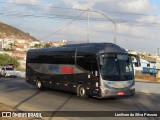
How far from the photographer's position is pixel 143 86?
2855 centimetres

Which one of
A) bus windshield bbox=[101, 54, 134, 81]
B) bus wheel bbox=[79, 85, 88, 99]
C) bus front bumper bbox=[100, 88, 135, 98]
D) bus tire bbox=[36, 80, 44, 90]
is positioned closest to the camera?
bus front bumper bbox=[100, 88, 135, 98]

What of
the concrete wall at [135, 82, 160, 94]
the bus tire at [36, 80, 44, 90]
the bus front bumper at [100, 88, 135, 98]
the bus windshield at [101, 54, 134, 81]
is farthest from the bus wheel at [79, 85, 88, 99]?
the concrete wall at [135, 82, 160, 94]

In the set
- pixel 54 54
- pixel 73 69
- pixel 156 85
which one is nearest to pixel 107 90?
pixel 73 69

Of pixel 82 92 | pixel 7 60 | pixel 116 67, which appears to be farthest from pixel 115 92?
pixel 7 60

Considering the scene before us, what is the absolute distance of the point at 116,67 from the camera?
64.6 feet

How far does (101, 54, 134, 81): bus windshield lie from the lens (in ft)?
63.3

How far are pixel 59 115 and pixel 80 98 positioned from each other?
6.73 meters

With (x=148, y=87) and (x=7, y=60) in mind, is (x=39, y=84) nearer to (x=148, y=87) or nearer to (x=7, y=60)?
(x=148, y=87)

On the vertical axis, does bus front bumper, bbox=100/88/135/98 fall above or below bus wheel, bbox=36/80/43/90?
above

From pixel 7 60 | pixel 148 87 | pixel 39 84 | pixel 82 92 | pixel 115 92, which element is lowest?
pixel 7 60

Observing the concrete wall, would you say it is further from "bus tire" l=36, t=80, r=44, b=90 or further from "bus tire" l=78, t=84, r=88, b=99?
"bus tire" l=78, t=84, r=88, b=99

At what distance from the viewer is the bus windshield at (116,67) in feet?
63.3

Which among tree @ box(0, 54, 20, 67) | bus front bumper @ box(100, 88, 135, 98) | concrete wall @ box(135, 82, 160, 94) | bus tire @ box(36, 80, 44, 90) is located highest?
bus front bumper @ box(100, 88, 135, 98)

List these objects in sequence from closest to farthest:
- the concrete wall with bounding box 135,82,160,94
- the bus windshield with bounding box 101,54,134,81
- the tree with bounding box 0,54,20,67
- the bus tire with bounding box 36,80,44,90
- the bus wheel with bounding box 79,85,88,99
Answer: the bus windshield with bounding box 101,54,134,81 < the bus wheel with bounding box 79,85,88,99 < the bus tire with bounding box 36,80,44,90 < the concrete wall with bounding box 135,82,160,94 < the tree with bounding box 0,54,20,67
